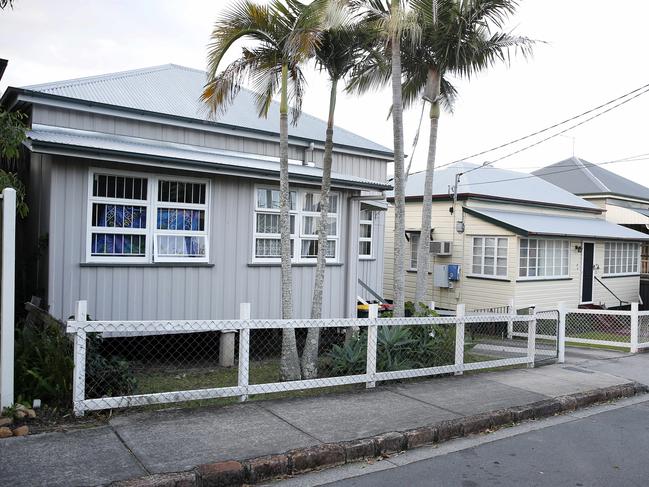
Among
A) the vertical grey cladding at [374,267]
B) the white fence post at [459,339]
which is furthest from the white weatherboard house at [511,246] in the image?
the white fence post at [459,339]

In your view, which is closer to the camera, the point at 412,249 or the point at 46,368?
the point at 46,368

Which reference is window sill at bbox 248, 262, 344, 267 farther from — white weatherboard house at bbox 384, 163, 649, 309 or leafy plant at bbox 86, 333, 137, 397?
white weatherboard house at bbox 384, 163, 649, 309

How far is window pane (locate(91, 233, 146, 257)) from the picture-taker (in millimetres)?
9127

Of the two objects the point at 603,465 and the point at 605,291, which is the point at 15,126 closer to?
the point at 603,465

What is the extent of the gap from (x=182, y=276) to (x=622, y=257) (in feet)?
64.5

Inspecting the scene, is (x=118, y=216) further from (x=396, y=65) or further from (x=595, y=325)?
(x=595, y=325)

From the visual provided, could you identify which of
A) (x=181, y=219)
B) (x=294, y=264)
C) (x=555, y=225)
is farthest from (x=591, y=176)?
(x=181, y=219)

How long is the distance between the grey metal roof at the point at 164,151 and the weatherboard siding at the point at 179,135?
A: 0.18 metres

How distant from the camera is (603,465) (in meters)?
5.64

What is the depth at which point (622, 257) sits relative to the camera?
23.3 meters

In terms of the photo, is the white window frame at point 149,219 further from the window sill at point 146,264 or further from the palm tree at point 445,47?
the palm tree at point 445,47

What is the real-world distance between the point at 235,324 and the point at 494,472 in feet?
10.6

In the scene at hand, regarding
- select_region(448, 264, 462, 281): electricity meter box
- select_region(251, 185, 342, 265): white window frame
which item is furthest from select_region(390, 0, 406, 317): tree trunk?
select_region(448, 264, 462, 281): electricity meter box

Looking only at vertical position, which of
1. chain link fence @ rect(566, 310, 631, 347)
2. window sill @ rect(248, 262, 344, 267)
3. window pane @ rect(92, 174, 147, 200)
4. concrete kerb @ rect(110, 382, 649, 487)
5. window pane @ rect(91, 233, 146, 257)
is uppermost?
window pane @ rect(92, 174, 147, 200)
